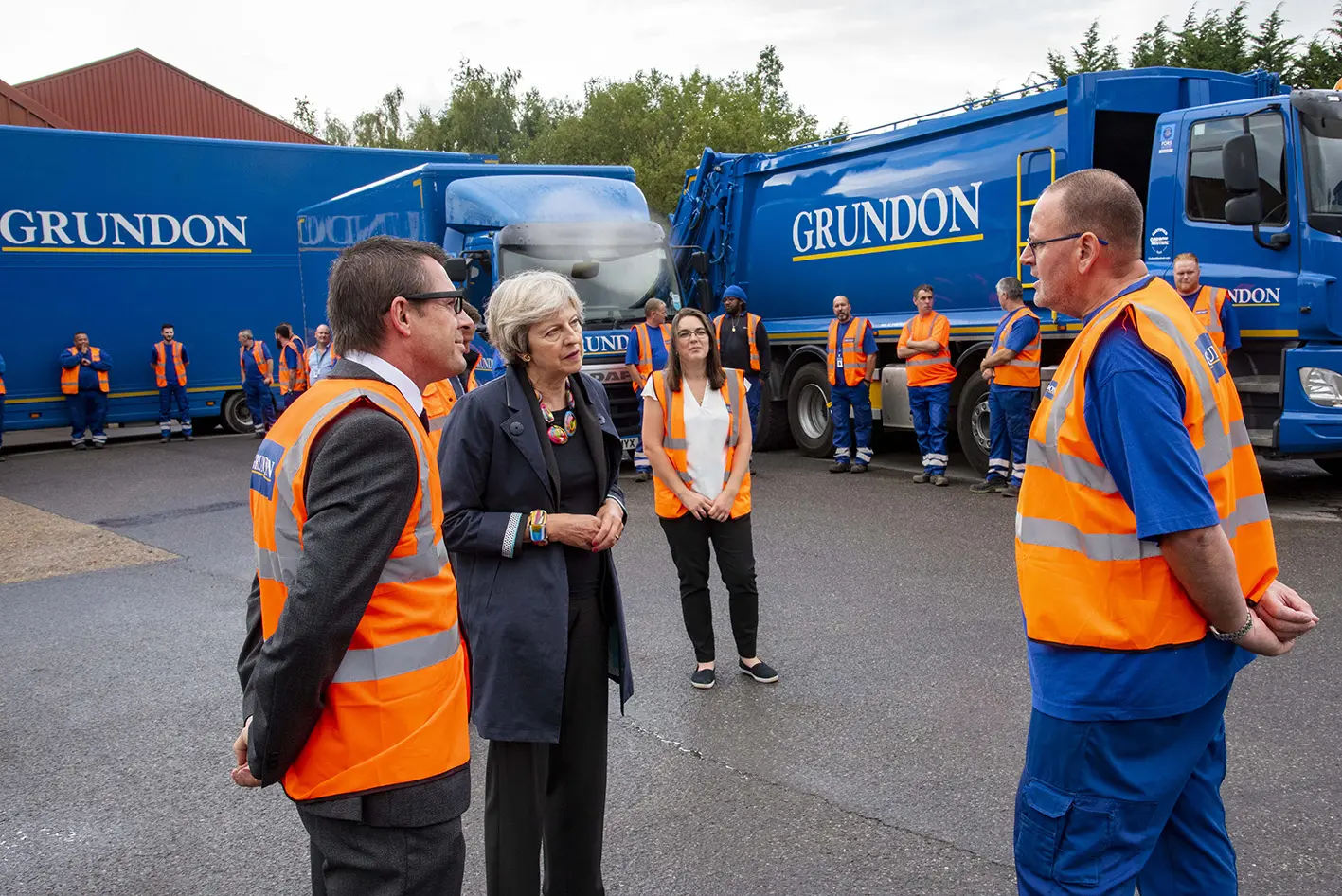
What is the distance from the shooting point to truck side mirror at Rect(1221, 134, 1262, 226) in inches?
320

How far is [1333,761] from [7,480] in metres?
14.2

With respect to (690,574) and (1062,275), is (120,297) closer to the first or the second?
(690,574)

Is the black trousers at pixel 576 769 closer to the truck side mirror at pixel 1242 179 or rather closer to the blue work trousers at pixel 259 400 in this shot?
the truck side mirror at pixel 1242 179

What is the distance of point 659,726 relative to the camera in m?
4.71

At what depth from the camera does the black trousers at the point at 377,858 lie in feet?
6.74

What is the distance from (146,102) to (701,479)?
3336cm

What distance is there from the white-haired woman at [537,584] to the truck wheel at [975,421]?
8090mm

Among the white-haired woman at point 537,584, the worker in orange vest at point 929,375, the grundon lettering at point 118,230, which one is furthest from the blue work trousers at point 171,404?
the white-haired woman at point 537,584

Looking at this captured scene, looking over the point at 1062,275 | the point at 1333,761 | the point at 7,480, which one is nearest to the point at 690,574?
the point at 1333,761

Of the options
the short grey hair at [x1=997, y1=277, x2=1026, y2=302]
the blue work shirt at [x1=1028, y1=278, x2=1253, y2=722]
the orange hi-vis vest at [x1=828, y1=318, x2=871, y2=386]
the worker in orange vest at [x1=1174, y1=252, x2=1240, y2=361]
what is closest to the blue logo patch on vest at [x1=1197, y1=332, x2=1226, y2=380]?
the blue work shirt at [x1=1028, y1=278, x2=1253, y2=722]

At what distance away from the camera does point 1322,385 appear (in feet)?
26.9

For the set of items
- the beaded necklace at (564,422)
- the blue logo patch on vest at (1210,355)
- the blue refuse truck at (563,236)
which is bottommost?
the beaded necklace at (564,422)

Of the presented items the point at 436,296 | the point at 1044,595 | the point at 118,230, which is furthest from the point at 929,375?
the point at 118,230

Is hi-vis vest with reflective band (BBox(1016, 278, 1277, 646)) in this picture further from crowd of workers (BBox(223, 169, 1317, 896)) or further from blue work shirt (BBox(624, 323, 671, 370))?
blue work shirt (BBox(624, 323, 671, 370))
